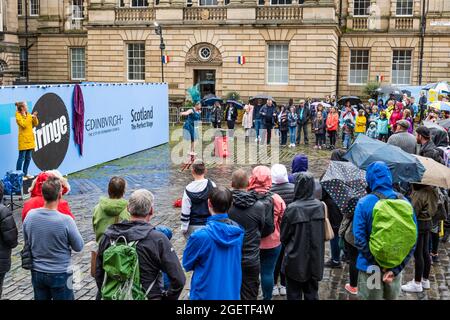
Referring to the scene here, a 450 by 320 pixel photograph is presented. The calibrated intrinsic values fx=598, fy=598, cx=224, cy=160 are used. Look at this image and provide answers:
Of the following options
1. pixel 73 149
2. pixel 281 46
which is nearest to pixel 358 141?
pixel 73 149

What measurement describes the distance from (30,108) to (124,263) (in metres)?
11.3

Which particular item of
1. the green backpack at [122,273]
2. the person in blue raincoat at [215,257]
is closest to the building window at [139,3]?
the person in blue raincoat at [215,257]

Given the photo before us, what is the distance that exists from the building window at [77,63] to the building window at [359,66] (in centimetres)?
2003

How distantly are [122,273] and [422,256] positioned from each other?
15.4 feet

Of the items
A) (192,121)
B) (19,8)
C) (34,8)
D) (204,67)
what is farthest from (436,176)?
(19,8)

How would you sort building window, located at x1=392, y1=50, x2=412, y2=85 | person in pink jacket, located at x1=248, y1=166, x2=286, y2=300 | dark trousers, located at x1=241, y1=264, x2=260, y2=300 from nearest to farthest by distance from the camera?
dark trousers, located at x1=241, y1=264, x2=260, y2=300, person in pink jacket, located at x1=248, y1=166, x2=286, y2=300, building window, located at x1=392, y1=50, x2=412, y2=85

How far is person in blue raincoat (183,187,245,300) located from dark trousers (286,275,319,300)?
127 centimetres

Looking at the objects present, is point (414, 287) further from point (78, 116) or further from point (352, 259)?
point (78, 116)

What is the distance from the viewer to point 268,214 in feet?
22.7

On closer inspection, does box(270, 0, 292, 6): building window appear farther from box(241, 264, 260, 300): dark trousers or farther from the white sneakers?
box(241, 264, 260, 300): dark trousers

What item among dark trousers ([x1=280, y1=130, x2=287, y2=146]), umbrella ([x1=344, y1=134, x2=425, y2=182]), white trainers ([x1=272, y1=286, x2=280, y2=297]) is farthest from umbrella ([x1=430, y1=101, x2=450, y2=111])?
white trainers ([x1=272, y1=286, x2=280, y2=297])

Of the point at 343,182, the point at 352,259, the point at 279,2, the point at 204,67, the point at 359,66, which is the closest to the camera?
the point at 352,259

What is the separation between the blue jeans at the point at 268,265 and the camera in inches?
286

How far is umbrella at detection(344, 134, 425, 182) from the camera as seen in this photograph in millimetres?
8328
